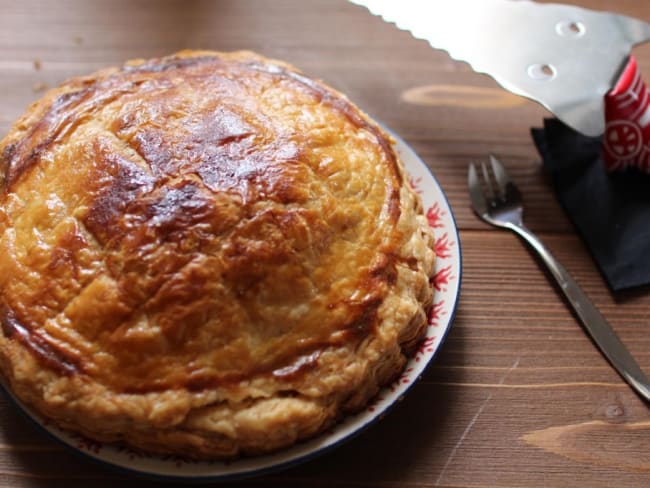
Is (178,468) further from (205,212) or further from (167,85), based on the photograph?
(167,85)

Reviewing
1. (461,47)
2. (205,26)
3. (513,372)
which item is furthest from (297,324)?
(205,26)

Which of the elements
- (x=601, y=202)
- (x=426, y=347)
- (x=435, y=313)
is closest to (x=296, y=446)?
(x=426, y=347)

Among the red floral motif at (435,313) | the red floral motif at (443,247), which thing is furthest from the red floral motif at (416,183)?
the red floral motif at (435,313)

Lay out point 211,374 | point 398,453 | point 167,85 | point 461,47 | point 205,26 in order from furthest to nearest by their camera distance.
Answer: point 205,26 < point 461,47 < point 167,85 < point 398,453 < point 211,374

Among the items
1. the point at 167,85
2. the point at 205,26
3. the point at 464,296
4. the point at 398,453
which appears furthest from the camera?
the point at 205,26

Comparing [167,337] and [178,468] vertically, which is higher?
[167,337]

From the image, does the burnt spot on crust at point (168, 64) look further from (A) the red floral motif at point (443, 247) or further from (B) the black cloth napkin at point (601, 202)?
(B) the black cloth napkin at point (601, 202)
